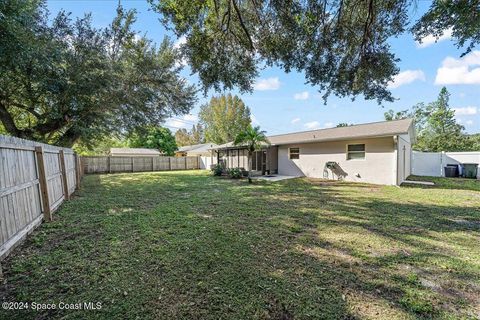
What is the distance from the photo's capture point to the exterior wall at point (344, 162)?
10.4m

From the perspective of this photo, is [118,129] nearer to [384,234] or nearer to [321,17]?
[321,17]

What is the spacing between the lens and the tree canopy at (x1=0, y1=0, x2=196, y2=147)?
7.19 meters

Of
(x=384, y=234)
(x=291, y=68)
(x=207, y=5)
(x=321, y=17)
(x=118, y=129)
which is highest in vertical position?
(x=207, y=5)

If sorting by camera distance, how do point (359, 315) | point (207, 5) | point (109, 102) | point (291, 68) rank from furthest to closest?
point (109, 102), point (291, 68), point (207, 5), point (359, 315)

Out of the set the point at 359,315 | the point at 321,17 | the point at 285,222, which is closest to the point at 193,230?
the point at 285,222

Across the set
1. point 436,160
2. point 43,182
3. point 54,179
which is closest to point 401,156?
point 436,160

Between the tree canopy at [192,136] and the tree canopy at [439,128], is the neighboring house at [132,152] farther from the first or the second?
the tree canopy at [439,128]

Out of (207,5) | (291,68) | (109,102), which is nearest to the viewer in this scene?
(207,5)

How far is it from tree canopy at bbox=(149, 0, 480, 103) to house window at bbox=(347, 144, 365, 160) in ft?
18.4

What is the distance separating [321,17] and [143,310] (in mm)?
6525

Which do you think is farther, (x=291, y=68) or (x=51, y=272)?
(x=291, y=68)

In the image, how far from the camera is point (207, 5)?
573cm

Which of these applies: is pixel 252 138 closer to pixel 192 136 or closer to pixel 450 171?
pixel 450 171

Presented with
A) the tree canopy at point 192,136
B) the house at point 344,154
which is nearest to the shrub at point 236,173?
the house at point 344,154
